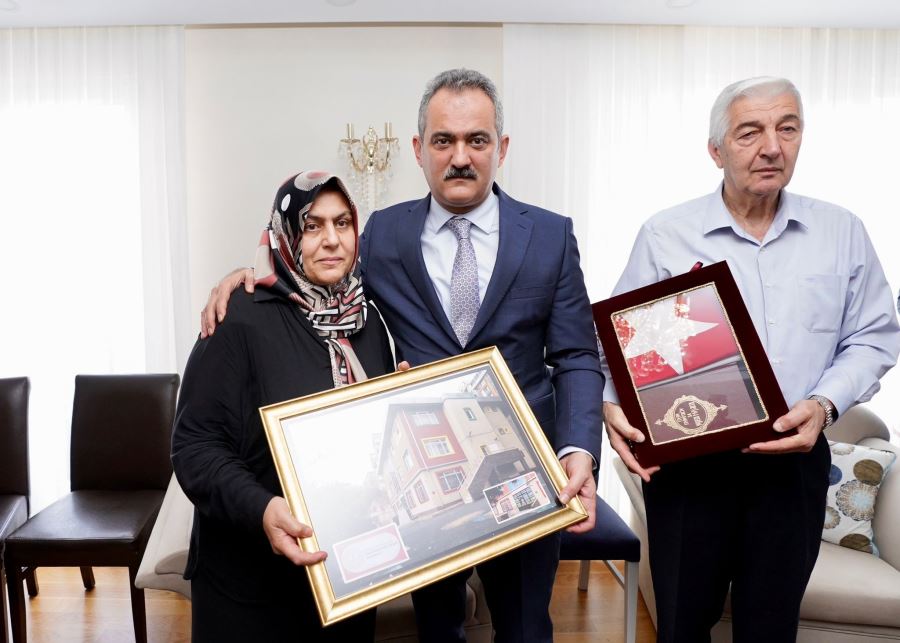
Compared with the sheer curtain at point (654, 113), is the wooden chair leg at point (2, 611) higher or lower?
lower

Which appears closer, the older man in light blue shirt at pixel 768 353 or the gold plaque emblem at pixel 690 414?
the gold plaque emblem at pixel 690 414

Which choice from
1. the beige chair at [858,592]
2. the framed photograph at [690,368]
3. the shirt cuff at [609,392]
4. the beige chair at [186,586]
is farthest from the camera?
the beige chair at [858,592]

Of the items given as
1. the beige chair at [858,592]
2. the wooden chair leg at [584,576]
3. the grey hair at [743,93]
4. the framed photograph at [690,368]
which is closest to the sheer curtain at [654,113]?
the wooden chair leg at [584,576]

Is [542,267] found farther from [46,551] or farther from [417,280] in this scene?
[46,551]

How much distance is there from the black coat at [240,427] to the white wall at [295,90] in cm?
306

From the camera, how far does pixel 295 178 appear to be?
4.72ft

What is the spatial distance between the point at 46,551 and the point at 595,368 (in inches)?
93.4

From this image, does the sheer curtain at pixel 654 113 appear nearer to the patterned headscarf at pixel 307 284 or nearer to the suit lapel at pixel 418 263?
the suit lapel at pixel 418 263

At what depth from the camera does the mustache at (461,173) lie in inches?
60.0

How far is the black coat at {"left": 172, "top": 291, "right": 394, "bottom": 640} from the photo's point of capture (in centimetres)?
133

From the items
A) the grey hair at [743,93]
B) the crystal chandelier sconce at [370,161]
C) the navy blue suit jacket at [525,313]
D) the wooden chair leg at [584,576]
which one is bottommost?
the wooden chair leg at [584,576]

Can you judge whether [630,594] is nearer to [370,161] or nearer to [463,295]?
[463,295]

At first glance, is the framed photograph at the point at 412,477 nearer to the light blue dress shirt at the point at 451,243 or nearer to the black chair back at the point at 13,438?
the light blue dress shirt at the point at 451,243

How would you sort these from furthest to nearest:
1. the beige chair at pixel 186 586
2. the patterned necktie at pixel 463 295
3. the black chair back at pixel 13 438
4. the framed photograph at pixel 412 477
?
the black chair back at pixel 13 438
the beige chair at pixel 186 586
the patterned necktie at pixel 463 295
the framed photograph at pixel 412 477
